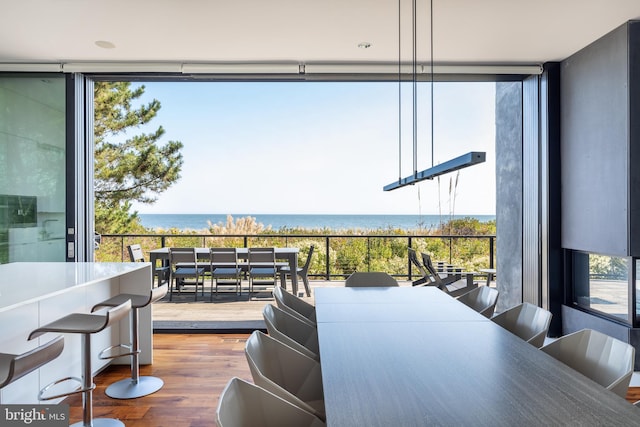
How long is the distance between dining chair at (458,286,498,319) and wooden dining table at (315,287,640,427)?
0.63 meters

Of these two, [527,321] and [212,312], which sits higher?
[527,321]

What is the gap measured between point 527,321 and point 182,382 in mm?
2419

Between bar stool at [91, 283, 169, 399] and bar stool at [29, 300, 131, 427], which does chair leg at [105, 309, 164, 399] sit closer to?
bar stool at [91, 283, 169, 399]

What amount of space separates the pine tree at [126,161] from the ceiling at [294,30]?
5.73 metres

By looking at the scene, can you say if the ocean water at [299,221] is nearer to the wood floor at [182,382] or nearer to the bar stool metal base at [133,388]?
the wood floor at [182,382]

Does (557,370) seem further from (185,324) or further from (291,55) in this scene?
(185,324)

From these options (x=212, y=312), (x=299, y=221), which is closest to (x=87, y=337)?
(x=212, y=312)

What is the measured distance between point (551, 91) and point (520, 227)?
1.41m

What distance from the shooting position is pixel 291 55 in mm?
3963

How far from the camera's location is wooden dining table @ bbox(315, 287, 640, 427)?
48.4 inches

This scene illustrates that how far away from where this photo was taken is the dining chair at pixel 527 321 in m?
2.32

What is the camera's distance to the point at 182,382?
3.09 meters

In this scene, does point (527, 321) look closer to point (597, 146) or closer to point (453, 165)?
point (453, 165)

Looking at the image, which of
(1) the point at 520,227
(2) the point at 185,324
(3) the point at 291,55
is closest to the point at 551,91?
(1) the point at 520,227
